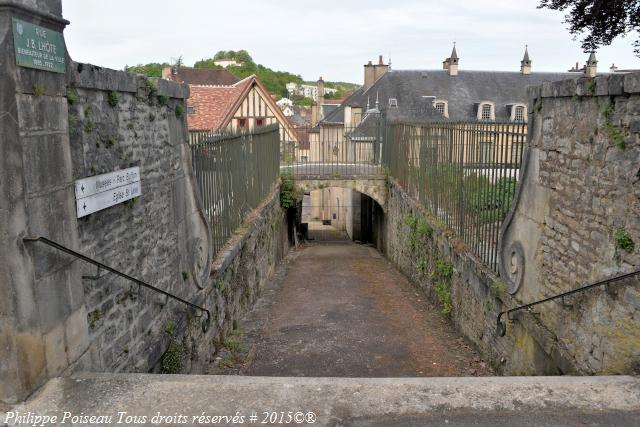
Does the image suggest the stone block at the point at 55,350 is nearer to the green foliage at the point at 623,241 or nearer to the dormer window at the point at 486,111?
the green foliage at the point at 623,241

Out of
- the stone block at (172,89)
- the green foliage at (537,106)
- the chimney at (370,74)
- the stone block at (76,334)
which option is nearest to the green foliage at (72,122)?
the stone block at (76,334)

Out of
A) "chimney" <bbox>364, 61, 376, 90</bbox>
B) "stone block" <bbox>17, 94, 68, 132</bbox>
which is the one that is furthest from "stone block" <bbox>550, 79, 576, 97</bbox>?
"chimney" <bbox>364, 61, 376, 90</bbox>

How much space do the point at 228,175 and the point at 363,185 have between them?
8.35 meters

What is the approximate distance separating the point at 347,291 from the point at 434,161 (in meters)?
3.22

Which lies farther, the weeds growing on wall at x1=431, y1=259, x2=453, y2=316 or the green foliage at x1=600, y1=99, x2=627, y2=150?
the weeds growing on wall at x1=431, y1=259, x2=453, y2=316

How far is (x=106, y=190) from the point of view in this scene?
13.4ft

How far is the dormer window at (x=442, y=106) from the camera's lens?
3219 centimetres

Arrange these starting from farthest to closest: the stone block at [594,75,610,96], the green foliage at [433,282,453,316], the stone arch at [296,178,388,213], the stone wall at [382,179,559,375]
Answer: the stone arch at [296,178,388,213] < the green foliage at [433,282,453,316] < the stone wall at [382,179,559,375] < the stone block at [594,75,610,96]

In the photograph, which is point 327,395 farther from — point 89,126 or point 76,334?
point 89,126

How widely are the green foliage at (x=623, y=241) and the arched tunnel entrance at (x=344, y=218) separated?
44.2 ft

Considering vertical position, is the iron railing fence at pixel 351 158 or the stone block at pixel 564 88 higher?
the stone block at pixel 564 88

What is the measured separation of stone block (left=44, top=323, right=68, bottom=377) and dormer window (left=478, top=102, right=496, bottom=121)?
1254 inches

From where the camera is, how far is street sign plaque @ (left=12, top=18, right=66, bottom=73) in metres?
3.03

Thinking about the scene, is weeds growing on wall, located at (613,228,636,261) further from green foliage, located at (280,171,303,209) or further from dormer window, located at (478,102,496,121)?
dormer window, located at (478,102,496,121)
